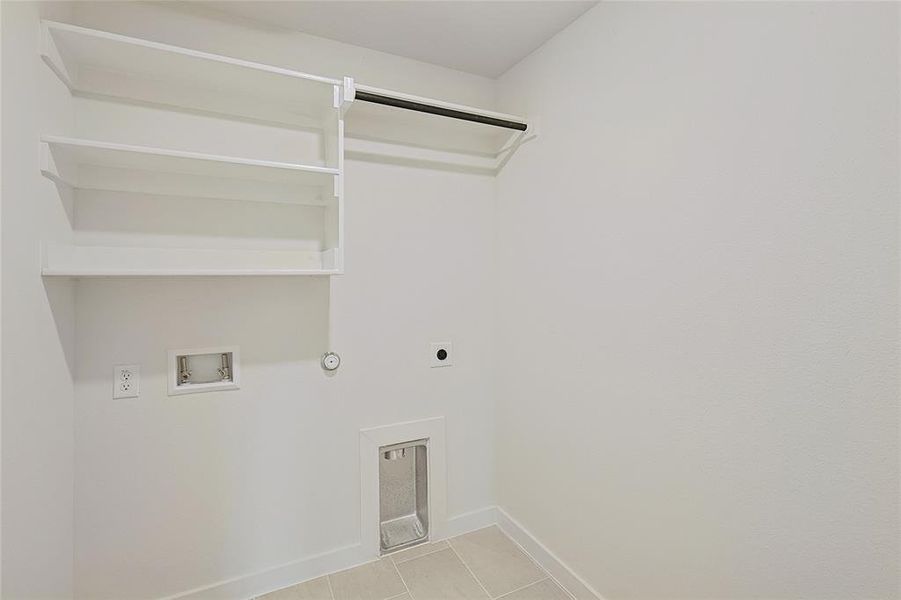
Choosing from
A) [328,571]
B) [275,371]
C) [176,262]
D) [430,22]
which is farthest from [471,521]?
[430,22]

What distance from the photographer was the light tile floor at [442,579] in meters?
1.80

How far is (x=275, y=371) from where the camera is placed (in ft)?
6.02

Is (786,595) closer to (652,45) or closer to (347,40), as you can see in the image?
(652,45)

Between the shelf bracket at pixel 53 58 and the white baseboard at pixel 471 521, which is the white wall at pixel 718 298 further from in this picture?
the shelf bracket at pixel 53 58

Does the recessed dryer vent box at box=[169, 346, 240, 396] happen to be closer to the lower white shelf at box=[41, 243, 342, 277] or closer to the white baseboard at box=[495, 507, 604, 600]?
the lower white shelf at box=[41, 243, 342, 277]

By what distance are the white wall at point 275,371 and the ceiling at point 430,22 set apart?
0.07 metres

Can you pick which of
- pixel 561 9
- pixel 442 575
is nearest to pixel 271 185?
pixel 561 9

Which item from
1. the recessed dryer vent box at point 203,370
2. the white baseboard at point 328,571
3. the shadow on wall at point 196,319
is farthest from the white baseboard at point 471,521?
the recessed dryer vent box at point 203,370

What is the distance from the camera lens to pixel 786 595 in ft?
3.67

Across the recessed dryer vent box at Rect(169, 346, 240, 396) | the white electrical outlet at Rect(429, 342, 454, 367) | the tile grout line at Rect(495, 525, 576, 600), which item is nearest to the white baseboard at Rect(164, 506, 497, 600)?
the tile grout line at Rect(495, 525, 576, 600)

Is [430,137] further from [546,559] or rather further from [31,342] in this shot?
[546,559]

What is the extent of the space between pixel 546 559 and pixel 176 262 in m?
1.98

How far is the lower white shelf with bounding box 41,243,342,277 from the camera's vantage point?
1.36 m

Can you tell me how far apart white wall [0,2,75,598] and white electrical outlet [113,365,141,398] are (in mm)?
132
